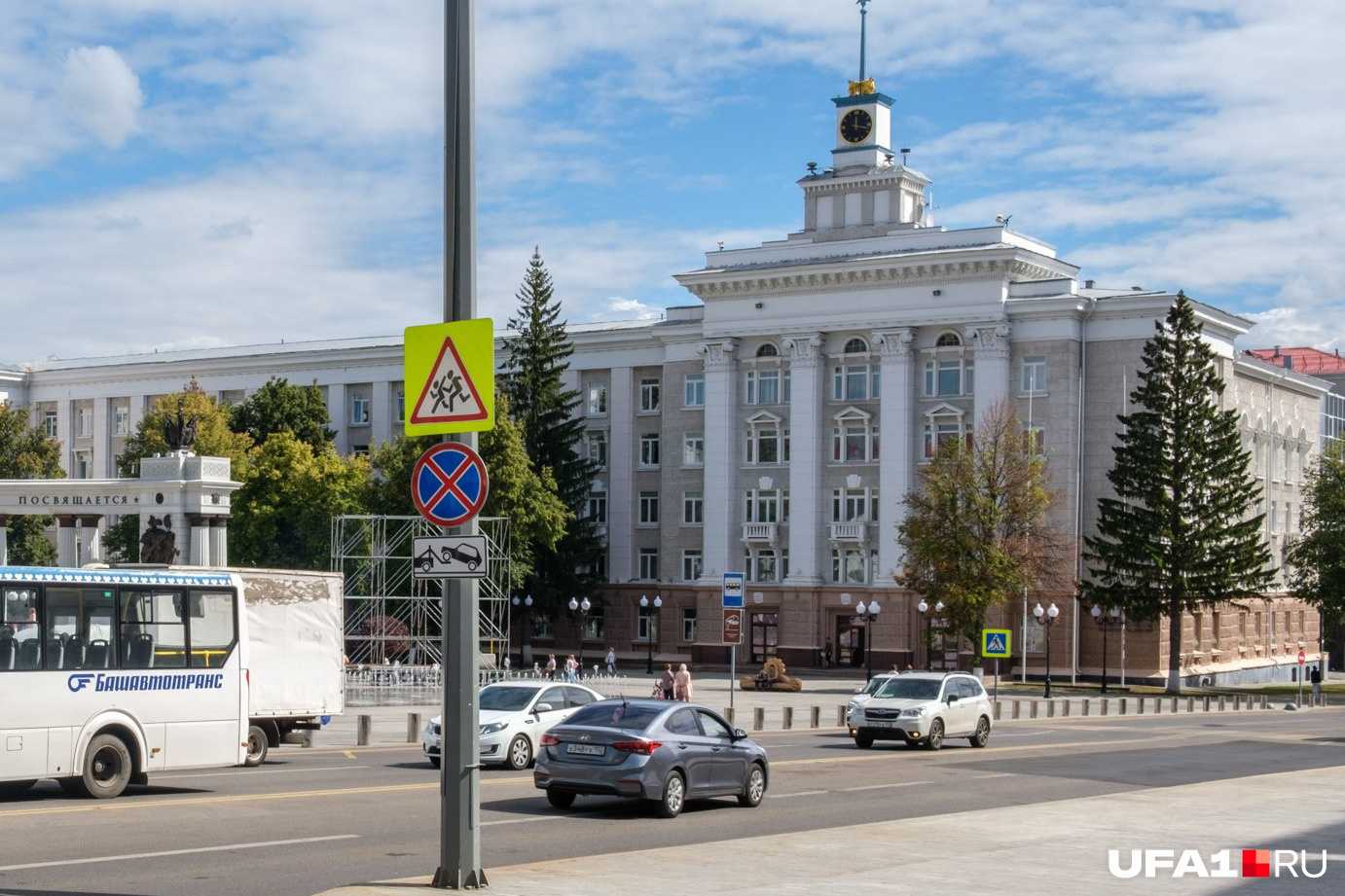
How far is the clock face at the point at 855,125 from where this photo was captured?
279 feet

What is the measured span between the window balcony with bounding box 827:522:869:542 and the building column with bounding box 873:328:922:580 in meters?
0.81

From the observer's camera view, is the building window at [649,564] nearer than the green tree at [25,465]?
No

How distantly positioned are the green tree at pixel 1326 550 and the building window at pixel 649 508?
112ft

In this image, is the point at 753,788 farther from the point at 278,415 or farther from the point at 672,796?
the point at 278,415

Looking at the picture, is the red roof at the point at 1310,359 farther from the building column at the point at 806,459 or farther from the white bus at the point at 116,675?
the white bus at the point at 116,675

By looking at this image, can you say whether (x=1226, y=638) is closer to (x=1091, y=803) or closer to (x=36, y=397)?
(x=1091, y=803)

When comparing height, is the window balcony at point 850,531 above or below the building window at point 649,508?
below

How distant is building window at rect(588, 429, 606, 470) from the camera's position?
92.8m

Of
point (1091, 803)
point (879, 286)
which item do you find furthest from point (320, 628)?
point (879, 286)

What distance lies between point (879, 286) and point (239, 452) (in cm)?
3352

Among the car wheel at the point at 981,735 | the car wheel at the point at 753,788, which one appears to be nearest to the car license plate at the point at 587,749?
the car wheel at the point at 753,788

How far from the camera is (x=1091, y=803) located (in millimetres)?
23672

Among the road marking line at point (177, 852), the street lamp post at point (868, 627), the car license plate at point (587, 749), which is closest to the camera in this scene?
the road marking line at point (177, 852)

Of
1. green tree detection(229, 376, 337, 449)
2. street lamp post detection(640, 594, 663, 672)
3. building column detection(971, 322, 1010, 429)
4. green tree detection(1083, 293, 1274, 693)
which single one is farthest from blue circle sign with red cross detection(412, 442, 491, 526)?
green tree detection(229, 376, 337, 449)
